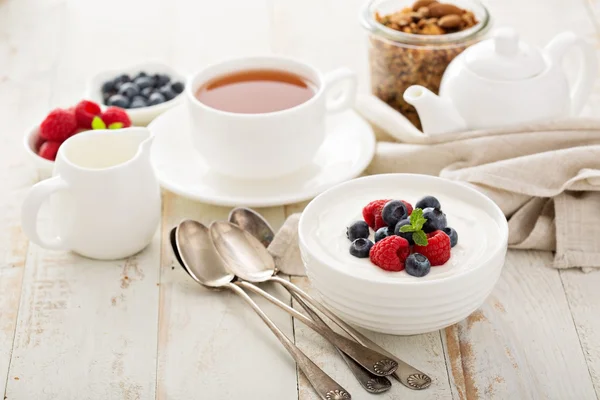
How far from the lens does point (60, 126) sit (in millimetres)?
1767

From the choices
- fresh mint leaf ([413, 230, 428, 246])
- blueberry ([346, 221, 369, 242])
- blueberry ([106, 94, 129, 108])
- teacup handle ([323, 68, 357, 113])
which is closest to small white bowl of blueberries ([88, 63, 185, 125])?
blueberry ([106, 94, 129, 108])

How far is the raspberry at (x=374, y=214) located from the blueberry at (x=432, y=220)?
0.07m

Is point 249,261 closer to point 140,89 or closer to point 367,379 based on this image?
point 367,379

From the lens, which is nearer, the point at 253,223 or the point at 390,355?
the point at 390,355

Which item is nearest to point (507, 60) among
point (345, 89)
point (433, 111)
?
point (433, 111)

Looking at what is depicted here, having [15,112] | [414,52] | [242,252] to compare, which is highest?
[414,52]

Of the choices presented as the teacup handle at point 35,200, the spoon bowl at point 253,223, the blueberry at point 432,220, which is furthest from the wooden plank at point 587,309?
the teacup handle at point 35,200

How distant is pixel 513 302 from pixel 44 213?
91cm

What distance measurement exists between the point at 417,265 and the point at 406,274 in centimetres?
3

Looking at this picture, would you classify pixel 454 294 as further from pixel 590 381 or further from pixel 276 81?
pixel 276 81

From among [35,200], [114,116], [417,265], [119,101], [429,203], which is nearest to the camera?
[417,265]

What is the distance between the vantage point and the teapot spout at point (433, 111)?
5.55 feet

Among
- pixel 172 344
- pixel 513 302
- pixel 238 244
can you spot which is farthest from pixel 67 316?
pixel 513 302

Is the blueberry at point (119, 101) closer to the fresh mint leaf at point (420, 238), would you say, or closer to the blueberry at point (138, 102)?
the blueberry at point (138, 102)
